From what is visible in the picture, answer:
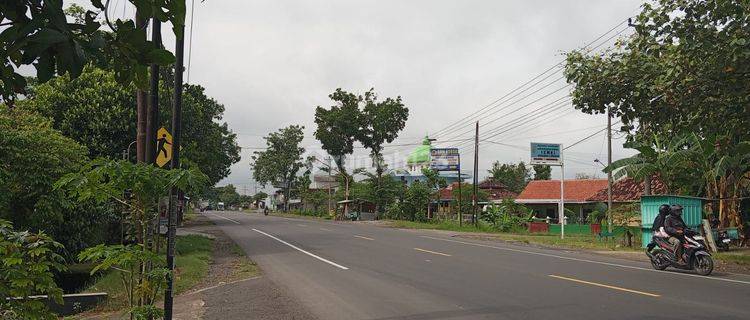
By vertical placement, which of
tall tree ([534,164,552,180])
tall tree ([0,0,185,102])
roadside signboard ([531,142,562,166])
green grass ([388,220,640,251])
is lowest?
green grass ([388,220,640,251])

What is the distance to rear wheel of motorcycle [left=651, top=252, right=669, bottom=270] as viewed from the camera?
1348 centimetres

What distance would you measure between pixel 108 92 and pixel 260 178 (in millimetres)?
63057

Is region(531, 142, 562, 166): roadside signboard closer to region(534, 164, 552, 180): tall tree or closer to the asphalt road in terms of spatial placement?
the asphalt road

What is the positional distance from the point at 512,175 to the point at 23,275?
252ft

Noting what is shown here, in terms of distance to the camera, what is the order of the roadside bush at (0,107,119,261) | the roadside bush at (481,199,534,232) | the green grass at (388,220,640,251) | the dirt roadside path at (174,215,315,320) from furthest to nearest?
the roadside bush at (481,199,534,232) → the green grass at (388,220,640,251) → the roadside bush at (0,107,119,261) → the dirt roadside path at (174,215,315,320)

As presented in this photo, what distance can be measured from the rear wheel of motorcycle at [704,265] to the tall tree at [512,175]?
6257cm

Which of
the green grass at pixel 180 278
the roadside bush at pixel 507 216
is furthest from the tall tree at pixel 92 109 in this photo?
the roadside bush at pixel 507 216

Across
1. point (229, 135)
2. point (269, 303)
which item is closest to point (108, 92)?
point (269, 303)

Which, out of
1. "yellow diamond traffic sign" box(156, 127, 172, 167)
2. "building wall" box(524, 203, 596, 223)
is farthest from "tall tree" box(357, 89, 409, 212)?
"yellow diamond traffic sign" box(156, 127, 172, 167)

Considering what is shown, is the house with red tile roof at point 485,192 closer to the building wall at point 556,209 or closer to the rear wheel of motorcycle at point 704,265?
the building wall at point 556,209

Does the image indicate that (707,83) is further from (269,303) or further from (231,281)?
(231,281)

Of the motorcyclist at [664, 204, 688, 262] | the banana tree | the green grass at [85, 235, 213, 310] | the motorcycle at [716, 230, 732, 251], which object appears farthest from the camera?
the banana tree

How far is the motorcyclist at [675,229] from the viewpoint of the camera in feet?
43.0

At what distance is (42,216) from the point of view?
12.0 m
